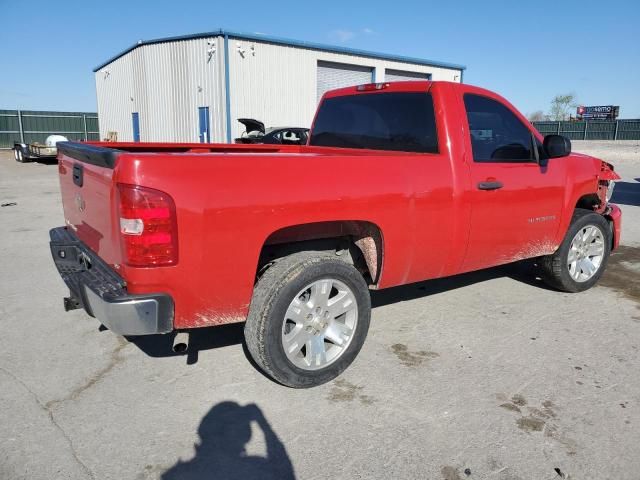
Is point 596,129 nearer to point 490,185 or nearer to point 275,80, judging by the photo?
point 275,80

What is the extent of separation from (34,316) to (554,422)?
4115mm

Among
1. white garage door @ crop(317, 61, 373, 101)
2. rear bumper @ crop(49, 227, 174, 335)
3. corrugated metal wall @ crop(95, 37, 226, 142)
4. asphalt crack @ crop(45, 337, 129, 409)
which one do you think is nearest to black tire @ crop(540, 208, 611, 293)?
rear bumper @ crop(49, 227, 174, 335)

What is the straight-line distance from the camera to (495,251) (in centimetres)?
417

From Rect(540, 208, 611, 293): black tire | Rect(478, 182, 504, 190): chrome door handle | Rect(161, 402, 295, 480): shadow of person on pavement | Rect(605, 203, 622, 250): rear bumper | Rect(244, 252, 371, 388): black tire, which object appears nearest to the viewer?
Rect(161, 402, 295, 480): shadow of person on pavement

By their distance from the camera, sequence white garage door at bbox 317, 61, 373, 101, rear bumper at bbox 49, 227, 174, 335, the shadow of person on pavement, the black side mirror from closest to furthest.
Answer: the shadow of person on pavement
rear bumper at bbox 49, 227, 174, 335
the black side mirror
white garage door at bbox 317, 61, 373, 101

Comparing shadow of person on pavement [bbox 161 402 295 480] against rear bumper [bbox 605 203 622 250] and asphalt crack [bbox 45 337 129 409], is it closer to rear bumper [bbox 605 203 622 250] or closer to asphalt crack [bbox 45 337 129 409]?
asphalt crack [bbox 45 337 129 409]

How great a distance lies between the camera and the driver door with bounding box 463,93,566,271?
392 cm

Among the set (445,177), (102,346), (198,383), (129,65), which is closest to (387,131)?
(445,177)

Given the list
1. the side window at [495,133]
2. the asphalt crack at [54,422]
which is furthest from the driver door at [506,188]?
the asphalt crack at [54,422]

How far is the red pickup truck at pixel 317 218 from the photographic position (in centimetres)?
263

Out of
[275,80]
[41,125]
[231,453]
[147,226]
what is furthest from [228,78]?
[41,125]

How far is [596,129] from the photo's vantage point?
1861 inches

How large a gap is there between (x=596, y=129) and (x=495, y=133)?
50300mm

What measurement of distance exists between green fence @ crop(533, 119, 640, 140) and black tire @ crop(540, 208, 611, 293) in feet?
146
